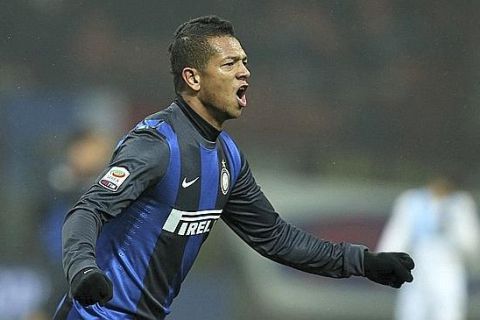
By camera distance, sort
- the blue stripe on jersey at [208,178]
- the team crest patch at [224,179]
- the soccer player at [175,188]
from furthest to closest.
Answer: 1. the team crest patch at [224,179]
2. the blue stripe on jersey at [208,178]
3. the soccer player at [175,188]

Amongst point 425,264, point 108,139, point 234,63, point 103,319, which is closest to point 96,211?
point 103,319

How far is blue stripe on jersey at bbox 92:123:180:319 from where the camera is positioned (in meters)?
3.65

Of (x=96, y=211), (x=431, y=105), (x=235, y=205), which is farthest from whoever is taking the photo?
(x=431, y=105)

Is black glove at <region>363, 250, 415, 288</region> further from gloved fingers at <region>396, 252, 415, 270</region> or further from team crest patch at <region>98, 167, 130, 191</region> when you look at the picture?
team crest patch at <region>98, 167, 130, 191</region>

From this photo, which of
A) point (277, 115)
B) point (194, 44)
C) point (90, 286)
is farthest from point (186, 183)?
point (277, 115)

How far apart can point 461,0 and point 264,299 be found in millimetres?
2568

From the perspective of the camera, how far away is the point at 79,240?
321cm

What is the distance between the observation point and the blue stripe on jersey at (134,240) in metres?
3.65

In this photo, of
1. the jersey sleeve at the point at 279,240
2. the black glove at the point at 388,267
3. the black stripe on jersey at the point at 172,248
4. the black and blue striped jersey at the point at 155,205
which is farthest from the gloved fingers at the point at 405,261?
the black stripe on jersey at the point at 172,248

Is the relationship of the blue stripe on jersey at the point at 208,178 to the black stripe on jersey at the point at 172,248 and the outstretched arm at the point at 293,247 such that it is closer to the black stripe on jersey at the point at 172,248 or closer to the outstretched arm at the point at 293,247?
the black stripe on jersey at the point at 172,248

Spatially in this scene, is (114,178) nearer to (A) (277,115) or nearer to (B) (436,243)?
(A) (277,115)

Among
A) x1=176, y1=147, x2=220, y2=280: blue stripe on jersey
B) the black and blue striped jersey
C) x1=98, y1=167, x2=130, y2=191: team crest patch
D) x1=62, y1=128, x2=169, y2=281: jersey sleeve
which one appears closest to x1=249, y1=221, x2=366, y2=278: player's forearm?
the black and blue striped jersey

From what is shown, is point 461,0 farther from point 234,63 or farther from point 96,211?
point 96,211

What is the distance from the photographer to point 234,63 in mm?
3867
